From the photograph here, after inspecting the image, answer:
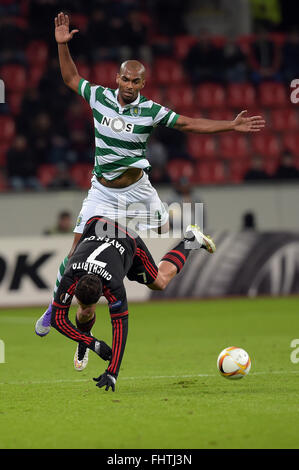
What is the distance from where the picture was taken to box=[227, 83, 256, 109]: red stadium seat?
21.6m

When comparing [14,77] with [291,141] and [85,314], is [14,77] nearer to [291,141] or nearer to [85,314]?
[291,141]

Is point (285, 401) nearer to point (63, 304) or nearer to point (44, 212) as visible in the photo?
point (63, 304)

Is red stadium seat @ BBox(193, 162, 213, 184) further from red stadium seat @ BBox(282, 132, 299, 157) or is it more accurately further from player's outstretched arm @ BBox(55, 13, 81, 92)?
player's outstretched arm @ BBox(55, 13, 81, 92)

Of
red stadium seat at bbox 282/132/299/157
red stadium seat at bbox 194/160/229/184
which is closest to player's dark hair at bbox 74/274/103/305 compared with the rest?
red stadium seat at bbox 194/160/229/184

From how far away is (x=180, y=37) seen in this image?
22859 millimetres

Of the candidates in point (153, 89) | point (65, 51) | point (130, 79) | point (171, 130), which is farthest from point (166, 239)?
point (130, 79)

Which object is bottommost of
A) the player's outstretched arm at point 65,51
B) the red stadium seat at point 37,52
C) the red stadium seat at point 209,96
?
the player's outstretched arm at point 65,51

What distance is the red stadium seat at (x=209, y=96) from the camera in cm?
2141

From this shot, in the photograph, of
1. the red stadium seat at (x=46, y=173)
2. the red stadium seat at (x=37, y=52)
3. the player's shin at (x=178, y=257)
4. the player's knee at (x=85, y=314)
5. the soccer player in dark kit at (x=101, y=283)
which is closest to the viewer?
the soccer player in dark kit at (x=101, y=283)

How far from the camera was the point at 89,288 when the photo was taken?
7.46m

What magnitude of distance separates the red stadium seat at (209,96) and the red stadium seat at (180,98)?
0.20 metres

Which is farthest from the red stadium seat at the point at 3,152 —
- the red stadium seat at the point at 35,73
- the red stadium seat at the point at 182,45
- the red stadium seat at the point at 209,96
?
the red stadium seat at the point at 182,45

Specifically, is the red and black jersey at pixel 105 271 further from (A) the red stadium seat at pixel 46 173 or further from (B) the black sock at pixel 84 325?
(A) the red stadium seat at pixel 46 173
